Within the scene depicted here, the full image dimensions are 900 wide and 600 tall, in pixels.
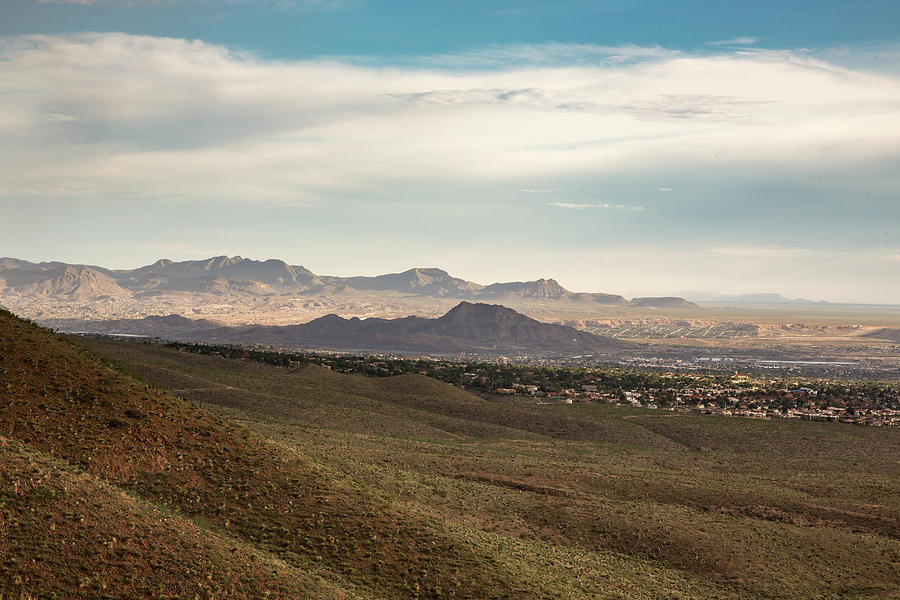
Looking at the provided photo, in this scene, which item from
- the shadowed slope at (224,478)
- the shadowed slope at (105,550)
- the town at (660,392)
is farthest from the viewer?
the town at (660,392)

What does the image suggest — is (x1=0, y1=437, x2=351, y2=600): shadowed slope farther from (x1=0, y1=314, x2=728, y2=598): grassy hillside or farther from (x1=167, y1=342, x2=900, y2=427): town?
(x1=167, y1=342, x2=900, y2=427): town

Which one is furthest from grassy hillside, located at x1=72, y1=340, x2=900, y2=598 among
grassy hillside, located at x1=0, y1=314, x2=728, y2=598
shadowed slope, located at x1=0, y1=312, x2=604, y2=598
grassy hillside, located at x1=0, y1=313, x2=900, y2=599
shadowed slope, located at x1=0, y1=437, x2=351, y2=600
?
shadowed slope, located at x1=0, y1=437, x2=351, y2=600

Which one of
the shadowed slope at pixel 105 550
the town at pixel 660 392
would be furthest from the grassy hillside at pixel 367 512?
the town at pixel 660 392

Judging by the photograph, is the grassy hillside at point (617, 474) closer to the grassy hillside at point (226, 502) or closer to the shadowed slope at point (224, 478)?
the grassy hillside at point (226, 502)

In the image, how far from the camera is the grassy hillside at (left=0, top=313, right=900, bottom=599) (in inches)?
961

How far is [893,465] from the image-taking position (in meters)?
72.8

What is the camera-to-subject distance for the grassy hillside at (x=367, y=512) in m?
24.4

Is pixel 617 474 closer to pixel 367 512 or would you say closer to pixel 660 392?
pixel 367 512

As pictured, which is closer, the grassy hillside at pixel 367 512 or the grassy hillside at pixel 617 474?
the grassy hillside at pixel 367 512

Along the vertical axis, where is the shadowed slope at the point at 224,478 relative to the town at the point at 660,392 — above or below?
above

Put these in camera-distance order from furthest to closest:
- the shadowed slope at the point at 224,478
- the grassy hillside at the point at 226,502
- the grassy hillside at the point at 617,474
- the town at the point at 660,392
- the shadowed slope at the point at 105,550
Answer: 1. the town at the point at 660,392
2. the grassy hillside at the point at 617,474
3. the shadowed slope at the point at 224,478
4. the grassy hillside at the point at 226,502
5. the shadowed slope at the point at 105,550

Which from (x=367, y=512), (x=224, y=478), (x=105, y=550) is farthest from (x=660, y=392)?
(x=105, y=550)

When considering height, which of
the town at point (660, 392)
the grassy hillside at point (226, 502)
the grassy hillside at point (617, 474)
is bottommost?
the town at point (660, 392)

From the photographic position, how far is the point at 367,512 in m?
34.1
